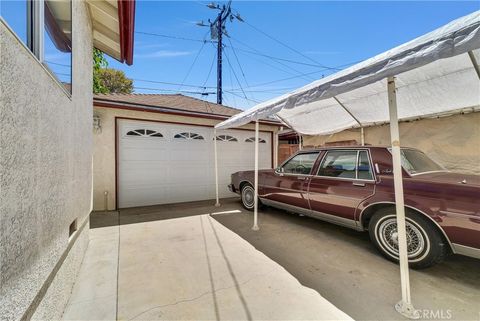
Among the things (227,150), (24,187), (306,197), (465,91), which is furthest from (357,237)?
(227,150)

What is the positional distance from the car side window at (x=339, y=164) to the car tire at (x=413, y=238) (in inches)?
31.0

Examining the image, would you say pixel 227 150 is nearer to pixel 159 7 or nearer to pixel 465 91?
pixel 465 91

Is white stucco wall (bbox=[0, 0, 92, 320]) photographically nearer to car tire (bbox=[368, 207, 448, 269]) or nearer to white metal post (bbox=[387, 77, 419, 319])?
white metal post (bbox=[387, 77, 419, 319])

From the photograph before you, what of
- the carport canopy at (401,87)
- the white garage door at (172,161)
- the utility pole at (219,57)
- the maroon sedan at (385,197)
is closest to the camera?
the carport canopy at (401,87)

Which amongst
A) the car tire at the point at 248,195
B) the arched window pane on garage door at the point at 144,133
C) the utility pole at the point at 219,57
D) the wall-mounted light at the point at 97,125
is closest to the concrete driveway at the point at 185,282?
the car tire at the point at 248,195

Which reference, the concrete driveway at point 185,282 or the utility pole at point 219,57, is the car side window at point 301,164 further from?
the utility pole at point 219,57

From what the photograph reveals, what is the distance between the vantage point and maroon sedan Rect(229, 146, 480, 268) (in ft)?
8.52

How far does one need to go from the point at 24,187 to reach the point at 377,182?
388 centimetres

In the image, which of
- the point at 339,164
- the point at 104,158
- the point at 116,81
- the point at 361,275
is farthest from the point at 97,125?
the point at 116,81

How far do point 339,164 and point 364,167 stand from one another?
0.46 meters

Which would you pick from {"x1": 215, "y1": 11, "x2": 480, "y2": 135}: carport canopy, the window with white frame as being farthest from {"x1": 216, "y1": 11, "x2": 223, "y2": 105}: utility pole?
the window with white frame

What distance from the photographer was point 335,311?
2189 mm

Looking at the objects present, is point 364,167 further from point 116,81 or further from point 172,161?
point 116,81

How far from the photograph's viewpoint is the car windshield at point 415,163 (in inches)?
131
